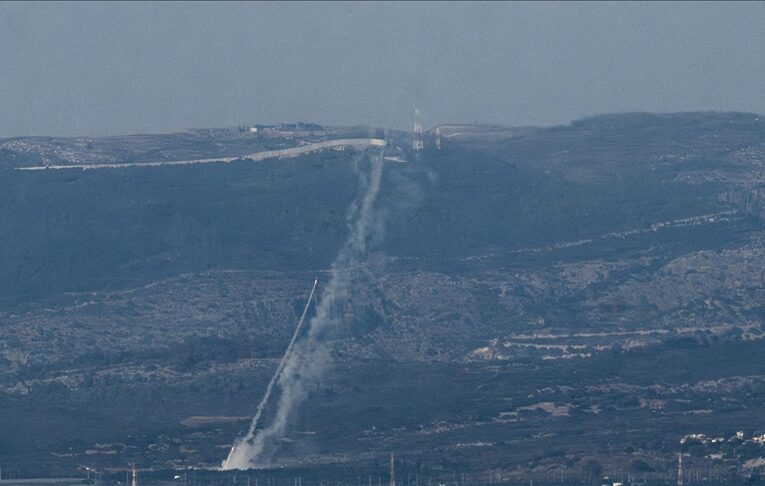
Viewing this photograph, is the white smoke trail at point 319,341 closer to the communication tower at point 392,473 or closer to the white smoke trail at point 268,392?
the white smoke trail at point 268,392

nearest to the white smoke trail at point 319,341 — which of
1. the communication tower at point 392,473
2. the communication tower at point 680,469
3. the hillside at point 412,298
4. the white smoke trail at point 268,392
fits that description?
the white smoke trail at point 268,392

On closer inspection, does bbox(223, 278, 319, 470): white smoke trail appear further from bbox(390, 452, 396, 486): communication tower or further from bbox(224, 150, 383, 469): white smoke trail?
bbox(390, 452, 396, 486): communication tower

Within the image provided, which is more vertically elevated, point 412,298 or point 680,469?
point 412,298

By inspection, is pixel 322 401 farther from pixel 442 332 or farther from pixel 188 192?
pixel 188 192

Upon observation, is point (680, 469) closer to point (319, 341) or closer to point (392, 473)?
point (392, 473)

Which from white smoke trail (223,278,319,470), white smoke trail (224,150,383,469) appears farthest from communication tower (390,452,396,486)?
white smoke trail (223,278,319,470)

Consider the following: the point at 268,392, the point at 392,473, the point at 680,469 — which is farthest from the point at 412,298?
the point at 680,469

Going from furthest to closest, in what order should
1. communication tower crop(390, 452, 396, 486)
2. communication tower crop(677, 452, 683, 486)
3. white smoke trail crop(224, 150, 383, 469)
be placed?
1. white smoke trail crop(224, 150, 383, 469)
2. communication tower crop(390, 452, 396, 486)
3. communication tower crop(677, 452, 683, 486)

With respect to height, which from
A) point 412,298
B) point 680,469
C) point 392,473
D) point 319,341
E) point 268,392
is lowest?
point 392,473
